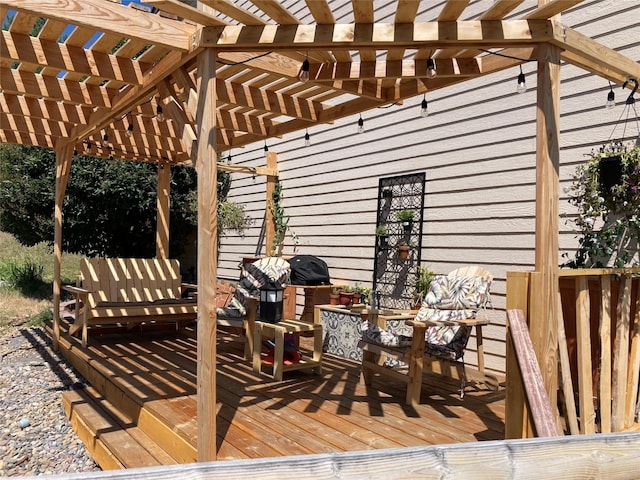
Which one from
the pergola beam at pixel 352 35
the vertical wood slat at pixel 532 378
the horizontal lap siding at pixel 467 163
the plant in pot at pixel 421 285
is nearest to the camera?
the vertical wood slat at pixel 532 378

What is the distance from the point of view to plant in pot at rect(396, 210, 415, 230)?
5.73 meters

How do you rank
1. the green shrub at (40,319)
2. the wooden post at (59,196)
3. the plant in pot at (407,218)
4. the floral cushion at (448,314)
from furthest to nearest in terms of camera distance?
the green shrub at (40,319), the wooden post at (59,196), the plant in pot at (407,218), the floral cushion at (448,314)

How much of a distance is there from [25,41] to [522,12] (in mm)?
4150

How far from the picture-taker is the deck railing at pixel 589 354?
2.61 metres

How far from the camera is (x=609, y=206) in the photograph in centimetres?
374

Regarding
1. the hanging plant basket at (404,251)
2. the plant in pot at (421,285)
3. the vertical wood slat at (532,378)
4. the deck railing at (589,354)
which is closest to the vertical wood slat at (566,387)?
the deck railing at (589,354)

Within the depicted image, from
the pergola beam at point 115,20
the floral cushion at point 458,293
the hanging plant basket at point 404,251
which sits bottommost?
the floral cushion at point 458,293

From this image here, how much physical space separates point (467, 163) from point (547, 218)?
263cm

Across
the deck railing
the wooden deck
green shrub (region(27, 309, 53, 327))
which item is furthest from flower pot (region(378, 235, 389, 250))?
green shrub (region(27, 309, 53, 327))

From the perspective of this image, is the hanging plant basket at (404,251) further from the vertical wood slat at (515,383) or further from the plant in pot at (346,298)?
the vertical wood slat at (515,383)

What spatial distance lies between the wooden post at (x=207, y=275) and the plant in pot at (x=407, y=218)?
3283 mm

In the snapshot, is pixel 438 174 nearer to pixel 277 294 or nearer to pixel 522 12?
pixel 522 12

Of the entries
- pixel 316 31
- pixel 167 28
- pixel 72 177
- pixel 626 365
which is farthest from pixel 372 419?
pixel 72 177

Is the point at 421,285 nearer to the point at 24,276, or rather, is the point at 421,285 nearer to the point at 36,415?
the point at 36,415
